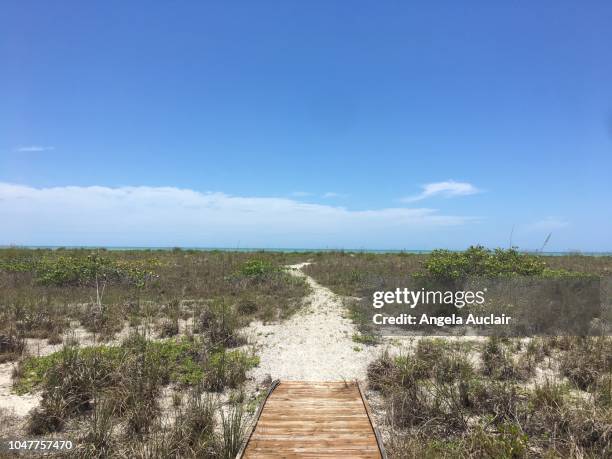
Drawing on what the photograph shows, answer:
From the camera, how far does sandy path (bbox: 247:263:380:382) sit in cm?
762

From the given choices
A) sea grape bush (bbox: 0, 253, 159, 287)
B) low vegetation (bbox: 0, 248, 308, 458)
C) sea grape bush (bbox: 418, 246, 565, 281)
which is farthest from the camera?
sea grape bush (bbox: 0, 253, 159, 287)

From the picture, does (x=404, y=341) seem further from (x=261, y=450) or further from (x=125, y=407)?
(x=125, y=407)

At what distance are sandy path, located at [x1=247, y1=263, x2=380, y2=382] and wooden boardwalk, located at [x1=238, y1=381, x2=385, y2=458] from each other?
1086 millimetres

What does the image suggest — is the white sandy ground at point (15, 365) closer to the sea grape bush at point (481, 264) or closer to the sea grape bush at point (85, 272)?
the sea grape bush at point (85, 272)

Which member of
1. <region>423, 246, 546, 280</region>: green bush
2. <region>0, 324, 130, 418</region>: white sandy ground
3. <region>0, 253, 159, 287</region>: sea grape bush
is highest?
<region>423, 246, 546, 280</region>: green bush

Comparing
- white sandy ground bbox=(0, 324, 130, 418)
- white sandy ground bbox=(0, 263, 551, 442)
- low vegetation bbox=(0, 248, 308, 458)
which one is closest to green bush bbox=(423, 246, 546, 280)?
white sandy ground bbox=(0, 263, 551, 442)

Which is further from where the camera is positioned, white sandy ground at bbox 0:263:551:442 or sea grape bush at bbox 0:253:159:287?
sea grape bush at bbox 0:253:159:287

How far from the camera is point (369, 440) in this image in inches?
183

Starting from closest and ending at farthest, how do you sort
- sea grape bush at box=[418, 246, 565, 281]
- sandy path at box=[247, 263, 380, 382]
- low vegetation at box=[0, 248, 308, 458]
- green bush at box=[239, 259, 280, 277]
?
1. low vegetation at box=[0, 248, 308, 458]
2. sandy path at box=[247, 263, 380, 382]
3. sea grape bush at box=[418, 246, 565, 281]
4. green bush at box=[239, 259, 280, 277]

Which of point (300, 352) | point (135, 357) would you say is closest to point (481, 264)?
point (300, 352)

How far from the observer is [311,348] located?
8953mm

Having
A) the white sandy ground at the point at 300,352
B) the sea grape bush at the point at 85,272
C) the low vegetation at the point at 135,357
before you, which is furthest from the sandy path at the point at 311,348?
the sea grape bush at the point at 85,272

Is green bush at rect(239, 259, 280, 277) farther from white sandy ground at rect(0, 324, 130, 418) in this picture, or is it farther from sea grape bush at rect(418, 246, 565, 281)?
sea grape bush at rect(418, 246, 565, 281)

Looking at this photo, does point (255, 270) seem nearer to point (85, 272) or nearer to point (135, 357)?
point (85, 272)
